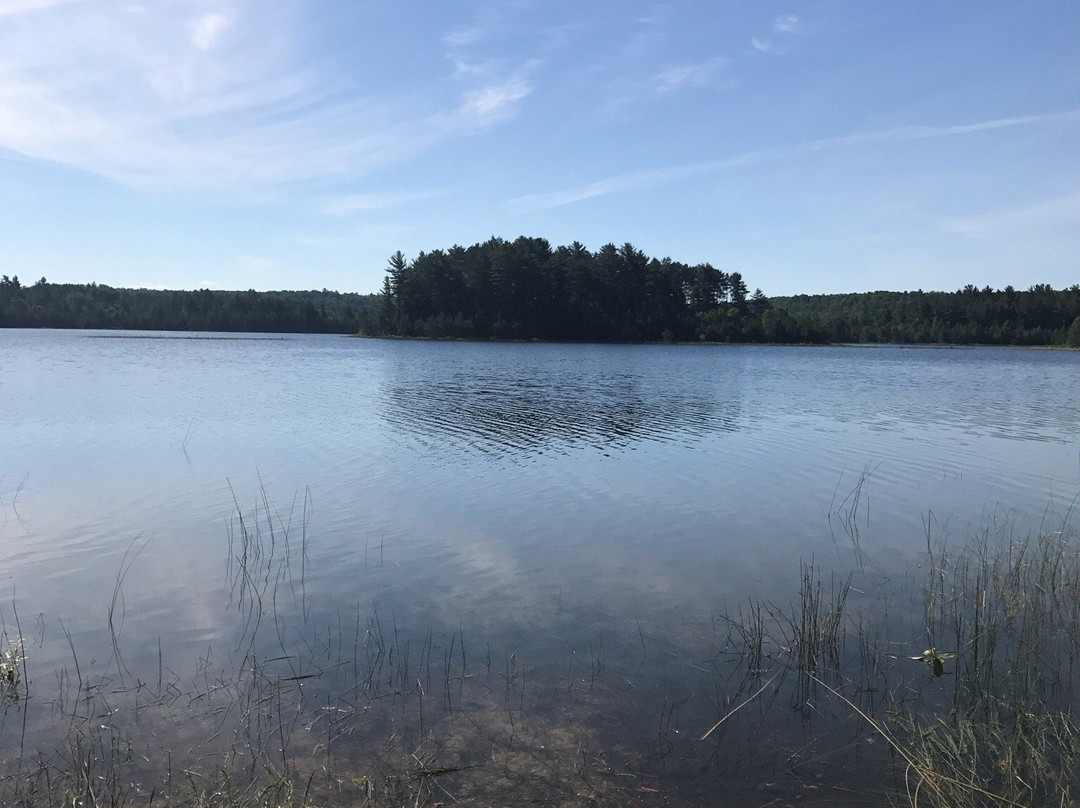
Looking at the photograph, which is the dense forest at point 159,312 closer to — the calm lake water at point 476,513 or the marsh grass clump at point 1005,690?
the calm lake water at point 476,513

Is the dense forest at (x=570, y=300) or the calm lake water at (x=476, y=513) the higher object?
the dense forest at (x=570, y=300)

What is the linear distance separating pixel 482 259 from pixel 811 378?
256 ft

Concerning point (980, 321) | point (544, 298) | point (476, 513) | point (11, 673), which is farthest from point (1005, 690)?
point (980, 321)

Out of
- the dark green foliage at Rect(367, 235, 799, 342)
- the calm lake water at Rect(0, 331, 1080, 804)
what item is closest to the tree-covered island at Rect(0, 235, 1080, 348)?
the dark green foliage at Rect(367, 235, 799, 342)

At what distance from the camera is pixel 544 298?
398 feet

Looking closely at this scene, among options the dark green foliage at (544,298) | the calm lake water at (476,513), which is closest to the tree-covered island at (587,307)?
the dark green foliage at (544,298)

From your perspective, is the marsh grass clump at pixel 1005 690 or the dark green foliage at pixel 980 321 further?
the dark green foliage at pixel 980 321

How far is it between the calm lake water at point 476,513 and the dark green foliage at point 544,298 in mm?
91305

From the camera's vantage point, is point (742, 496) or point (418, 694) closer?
point (418, 694)

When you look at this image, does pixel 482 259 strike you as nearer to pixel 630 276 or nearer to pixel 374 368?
pixel 630 276

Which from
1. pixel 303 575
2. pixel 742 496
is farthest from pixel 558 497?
pixel 303 575

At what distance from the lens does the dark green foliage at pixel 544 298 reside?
A: 396 feet

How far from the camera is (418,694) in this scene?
6660mm

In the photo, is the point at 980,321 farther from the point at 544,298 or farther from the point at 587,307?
the point at 544,298
